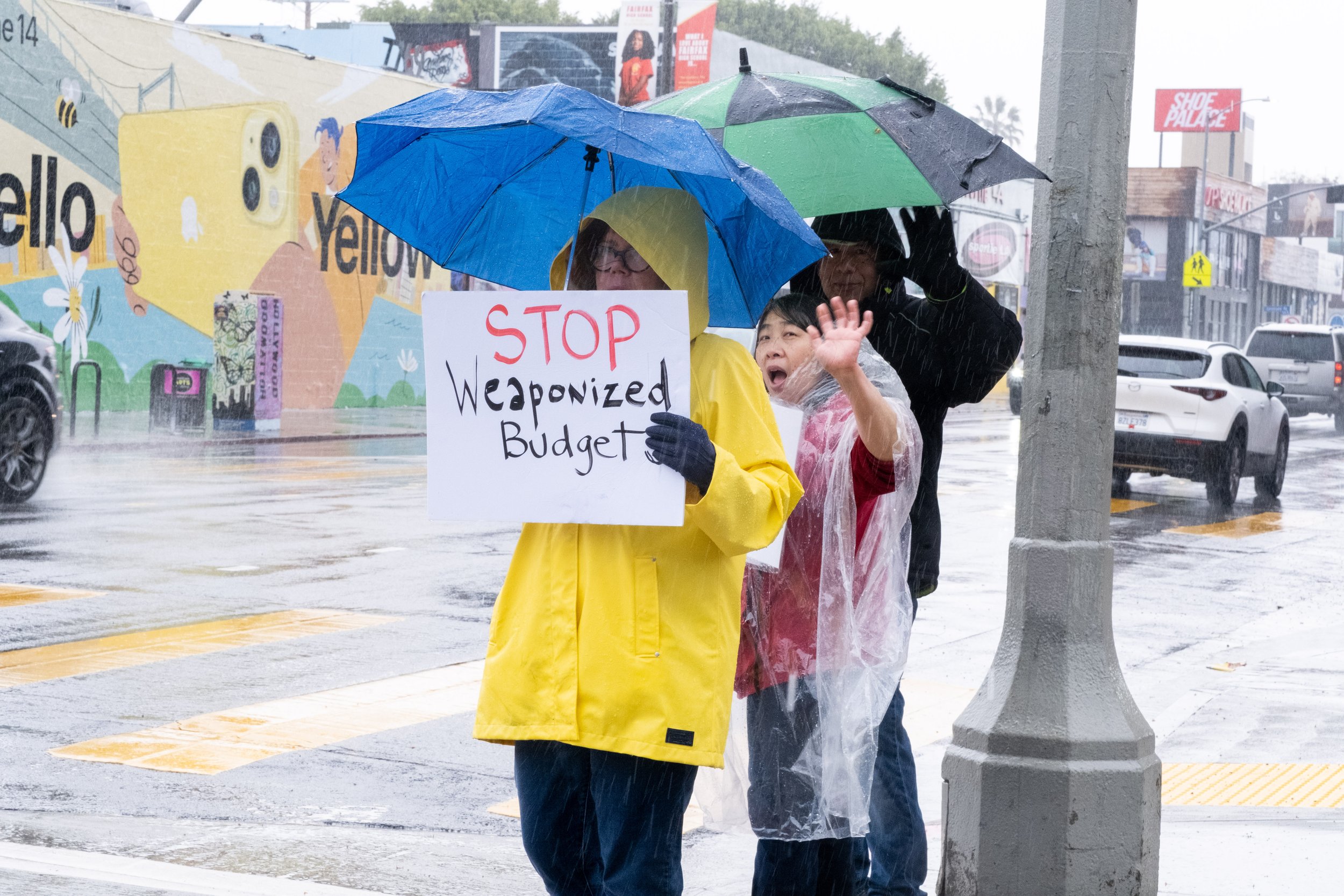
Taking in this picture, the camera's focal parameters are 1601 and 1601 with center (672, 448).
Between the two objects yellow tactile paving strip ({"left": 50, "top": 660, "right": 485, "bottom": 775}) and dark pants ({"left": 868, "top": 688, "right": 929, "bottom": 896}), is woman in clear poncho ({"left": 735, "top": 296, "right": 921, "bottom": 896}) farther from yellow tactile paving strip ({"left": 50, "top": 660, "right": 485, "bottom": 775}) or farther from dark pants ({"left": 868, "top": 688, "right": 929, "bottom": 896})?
yellow tactile paving strip ({"left": 50, "top": 660, "right": 485, "bottom": 775})

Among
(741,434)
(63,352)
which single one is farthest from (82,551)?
(63,352)

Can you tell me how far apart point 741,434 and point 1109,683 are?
1.76 metres

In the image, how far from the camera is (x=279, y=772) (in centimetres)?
572

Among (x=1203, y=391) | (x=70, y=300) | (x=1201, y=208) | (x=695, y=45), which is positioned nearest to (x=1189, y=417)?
(x=1203, y=391)

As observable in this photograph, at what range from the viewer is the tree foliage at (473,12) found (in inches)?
2911

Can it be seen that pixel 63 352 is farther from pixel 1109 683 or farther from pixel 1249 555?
pixel 1109 683

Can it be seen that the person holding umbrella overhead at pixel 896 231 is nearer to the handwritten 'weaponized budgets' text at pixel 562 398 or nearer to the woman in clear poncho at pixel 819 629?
the woman in clear poncho at pixel 819 629

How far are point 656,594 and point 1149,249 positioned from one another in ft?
215

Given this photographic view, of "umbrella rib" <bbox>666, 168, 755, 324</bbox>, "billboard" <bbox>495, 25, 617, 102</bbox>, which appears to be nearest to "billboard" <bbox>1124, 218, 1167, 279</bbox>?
"billboard" <bbox>495, 25, 617, 102</bbox>

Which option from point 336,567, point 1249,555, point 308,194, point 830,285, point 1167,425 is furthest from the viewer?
point 308,194

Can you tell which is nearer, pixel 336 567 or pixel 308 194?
pixel 336 567

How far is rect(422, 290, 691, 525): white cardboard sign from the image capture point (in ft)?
9.80

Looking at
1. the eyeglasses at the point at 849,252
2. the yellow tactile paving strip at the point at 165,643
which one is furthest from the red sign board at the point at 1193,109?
the eyeglasses at the point at 849,252

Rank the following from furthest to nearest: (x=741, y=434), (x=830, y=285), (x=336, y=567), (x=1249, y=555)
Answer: (x=1249, y=555)
(x=336, y=567)
(x=830, y=285)
(x=741, y=434)
